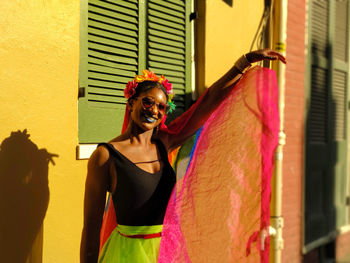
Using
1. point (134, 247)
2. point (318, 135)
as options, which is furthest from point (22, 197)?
point (318, 135)

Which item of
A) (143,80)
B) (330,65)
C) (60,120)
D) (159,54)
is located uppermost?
(330,65)

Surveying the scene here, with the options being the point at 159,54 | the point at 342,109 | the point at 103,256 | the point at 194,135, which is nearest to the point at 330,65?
the point at 342,109

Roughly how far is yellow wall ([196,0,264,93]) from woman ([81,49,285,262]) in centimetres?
148

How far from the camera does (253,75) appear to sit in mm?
2496

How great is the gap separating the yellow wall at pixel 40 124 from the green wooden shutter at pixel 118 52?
176 mm

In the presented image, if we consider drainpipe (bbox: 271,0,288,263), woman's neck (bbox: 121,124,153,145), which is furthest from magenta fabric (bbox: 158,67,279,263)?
drainpipe (bbox: 271,0,288,263)

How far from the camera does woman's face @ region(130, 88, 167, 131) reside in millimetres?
2139

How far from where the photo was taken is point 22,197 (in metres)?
2.35

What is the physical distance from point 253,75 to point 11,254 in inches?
75.5

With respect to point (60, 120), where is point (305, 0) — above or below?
above

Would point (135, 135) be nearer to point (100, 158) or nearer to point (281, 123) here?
point (100, 158)

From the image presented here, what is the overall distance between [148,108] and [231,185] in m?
0.84

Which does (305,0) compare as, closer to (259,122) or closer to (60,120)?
(259,122)

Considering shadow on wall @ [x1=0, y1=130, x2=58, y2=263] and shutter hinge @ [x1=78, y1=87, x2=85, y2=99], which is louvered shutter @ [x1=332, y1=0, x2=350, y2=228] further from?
shadow on wall @ [x1=0, y1=130, x2=58, y2=263]
